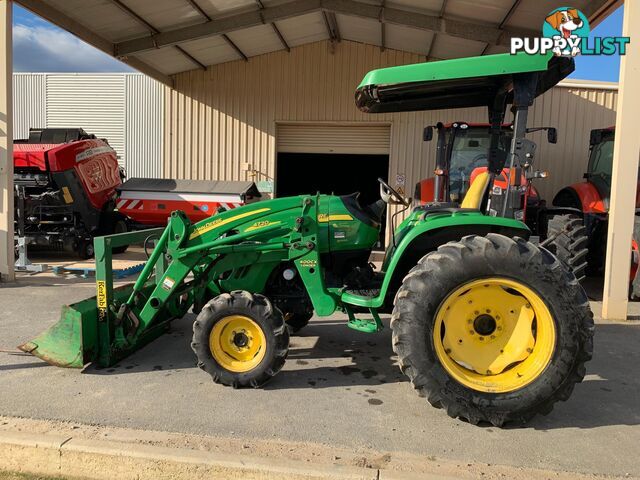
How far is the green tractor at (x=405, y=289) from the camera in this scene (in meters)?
3.18

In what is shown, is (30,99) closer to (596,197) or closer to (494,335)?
(596,197)

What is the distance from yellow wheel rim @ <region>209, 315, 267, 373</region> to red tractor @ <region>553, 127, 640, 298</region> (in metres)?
6.16

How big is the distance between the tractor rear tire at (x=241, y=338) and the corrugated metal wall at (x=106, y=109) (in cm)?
988

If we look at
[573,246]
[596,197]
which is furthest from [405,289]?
[596,197]

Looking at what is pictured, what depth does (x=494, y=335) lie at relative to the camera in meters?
3.41

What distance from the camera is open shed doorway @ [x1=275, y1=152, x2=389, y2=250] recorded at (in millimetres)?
15547

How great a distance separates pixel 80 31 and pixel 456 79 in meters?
8.09

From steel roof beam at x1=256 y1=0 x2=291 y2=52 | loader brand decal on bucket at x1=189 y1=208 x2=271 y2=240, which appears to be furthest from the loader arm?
steel roof beam at x1=256 y1=0 x2=291 y2=52

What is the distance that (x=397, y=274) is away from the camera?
12.9 feet

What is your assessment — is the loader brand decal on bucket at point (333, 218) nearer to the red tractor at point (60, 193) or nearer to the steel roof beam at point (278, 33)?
the steel roof beam at point (278, 33)

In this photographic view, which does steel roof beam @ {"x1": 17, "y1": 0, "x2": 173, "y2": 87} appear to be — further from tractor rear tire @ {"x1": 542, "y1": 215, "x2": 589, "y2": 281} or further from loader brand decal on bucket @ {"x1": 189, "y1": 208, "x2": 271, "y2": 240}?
tractor rear tire @ {"x1": 542, "y1": 215, "x2": 589, "y2": 281}

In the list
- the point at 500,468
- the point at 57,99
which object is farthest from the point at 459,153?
the point at 57,99

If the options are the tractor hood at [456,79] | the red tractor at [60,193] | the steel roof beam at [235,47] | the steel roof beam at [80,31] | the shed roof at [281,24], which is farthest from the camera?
the steel roof beam at [235,47]

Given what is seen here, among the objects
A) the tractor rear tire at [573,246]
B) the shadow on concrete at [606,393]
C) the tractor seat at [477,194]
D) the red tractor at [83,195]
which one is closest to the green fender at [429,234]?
the tractor seat at [477,194]
